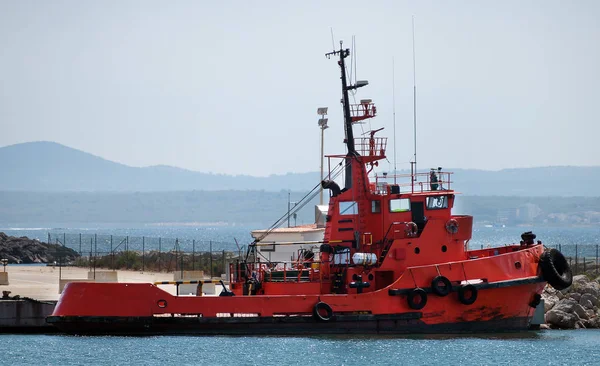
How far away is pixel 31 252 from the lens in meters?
59.1

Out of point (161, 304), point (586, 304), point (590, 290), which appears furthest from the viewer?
point (590, 290)

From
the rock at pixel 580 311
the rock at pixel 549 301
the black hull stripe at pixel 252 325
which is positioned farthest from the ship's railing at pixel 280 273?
the rock at pixel 580 311

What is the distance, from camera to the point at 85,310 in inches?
1032

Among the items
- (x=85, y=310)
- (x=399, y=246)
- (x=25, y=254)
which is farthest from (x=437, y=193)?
(x=25, y=254)

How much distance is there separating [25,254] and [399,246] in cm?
3636

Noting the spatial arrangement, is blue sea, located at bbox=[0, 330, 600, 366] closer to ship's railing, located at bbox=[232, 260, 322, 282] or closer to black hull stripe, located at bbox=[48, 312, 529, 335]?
black hull stripe, located at bbox=[48, 312, 529, 335]

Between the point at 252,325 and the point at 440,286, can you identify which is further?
the point at 252,325

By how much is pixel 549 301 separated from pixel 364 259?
8.46 m

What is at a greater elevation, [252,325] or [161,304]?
[161,304]

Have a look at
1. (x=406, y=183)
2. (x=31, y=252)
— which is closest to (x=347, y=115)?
(x=406, y=183)

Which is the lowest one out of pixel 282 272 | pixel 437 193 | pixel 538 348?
pixel 538 348

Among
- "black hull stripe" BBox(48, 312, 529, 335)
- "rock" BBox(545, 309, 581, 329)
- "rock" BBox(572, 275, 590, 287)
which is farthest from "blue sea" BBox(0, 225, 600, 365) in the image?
"rock" BBox(572, 275, 590, 287)

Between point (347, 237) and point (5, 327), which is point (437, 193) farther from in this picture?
point (5, 327)

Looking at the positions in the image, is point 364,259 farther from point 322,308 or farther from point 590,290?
point 590,290
